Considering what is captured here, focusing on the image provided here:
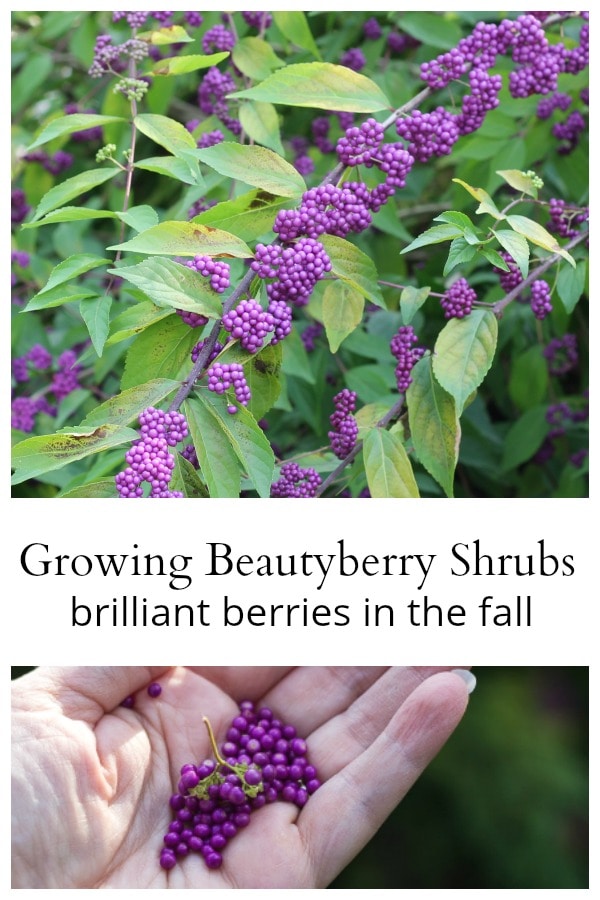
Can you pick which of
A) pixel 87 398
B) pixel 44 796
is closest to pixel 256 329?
pixel 87 398

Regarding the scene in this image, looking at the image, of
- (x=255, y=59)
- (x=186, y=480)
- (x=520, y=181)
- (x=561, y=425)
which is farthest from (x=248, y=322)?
(x=561, y=425)

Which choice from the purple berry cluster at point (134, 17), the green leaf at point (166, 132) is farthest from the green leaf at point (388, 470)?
the purple berry cluster at point (134, 17)

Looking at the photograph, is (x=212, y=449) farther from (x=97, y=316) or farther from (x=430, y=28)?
(x=430, y=28)

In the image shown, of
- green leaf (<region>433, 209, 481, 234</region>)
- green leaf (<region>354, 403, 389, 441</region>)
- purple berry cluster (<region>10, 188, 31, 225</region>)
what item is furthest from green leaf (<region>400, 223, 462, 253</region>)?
purple berry cluster (<region>10, 188, 31, 225</region>)

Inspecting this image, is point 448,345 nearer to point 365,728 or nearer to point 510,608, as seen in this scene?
point 510,608

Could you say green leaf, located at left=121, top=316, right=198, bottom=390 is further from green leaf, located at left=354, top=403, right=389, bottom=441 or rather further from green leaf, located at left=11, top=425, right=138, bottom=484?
green leaf, located at left=354, top=403, right=389, bottom=441

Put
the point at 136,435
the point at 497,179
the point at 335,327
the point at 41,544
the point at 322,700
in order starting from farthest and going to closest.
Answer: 1. the point at 322,700
2. the point at 497,179
3. the point at 41,544
4. the point at 335,327
5. the point at 136,435
